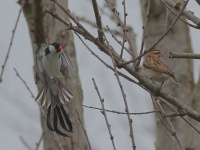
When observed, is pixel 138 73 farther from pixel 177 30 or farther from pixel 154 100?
pixel 177 30

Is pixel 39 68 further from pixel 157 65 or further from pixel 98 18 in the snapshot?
pixel 157 65

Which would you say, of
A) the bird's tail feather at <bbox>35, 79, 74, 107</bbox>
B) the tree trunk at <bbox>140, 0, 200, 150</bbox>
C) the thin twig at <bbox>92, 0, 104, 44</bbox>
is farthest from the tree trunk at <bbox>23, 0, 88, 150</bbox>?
the thin twig at <bbox>92, 0, 104, 44</bbox>

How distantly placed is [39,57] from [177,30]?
8.00 ft

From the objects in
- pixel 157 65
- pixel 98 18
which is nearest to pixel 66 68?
pixel 98 18

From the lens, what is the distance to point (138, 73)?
276 cm

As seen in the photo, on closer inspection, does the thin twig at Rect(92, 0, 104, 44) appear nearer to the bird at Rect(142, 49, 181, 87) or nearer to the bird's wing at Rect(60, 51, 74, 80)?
the bird's wing at Rect(60, 51, 74, 80)

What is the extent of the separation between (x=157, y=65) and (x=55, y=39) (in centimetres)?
84

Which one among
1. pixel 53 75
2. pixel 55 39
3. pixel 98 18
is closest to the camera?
pixel 98 18

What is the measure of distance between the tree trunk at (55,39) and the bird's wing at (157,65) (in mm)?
584

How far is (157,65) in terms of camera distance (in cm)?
420

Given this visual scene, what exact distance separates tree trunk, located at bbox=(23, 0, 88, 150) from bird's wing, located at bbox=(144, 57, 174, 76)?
1.92 ft

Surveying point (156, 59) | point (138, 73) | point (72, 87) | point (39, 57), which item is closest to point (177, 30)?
point (156, 59)

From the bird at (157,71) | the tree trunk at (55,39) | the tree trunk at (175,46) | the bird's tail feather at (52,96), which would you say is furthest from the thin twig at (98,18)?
the tree trunk at (175,46)

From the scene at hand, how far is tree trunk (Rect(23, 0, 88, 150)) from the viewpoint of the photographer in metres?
4.20
